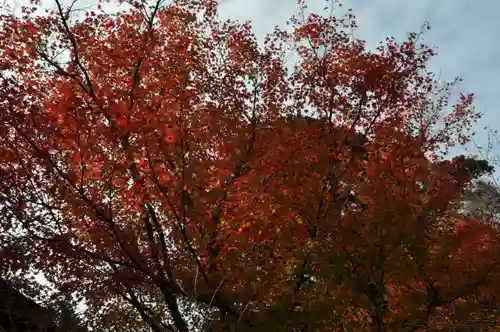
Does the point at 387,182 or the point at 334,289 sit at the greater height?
the point at 387,182

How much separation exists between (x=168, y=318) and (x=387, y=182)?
25.7 feet

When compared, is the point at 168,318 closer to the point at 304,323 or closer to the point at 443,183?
the point at 304,323

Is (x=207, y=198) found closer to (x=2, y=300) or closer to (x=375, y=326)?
(x=375, y=326)

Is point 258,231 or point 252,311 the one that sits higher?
point 258,231

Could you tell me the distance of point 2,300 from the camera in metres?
10.3

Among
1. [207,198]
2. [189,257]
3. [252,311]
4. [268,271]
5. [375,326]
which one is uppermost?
[207,198]

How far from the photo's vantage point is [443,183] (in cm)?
578

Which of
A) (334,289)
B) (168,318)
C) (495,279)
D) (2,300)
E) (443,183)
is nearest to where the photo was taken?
(495,279)

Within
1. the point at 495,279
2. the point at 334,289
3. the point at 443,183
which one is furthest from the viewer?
the point at 334,289

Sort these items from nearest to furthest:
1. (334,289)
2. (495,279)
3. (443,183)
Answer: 1. (495,279)
2. (443,183)
3. (334,289)

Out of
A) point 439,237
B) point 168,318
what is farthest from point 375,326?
point 168,318

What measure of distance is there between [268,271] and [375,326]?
67.4 inches

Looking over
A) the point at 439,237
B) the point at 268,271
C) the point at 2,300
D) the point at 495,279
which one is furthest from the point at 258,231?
the point at 2,300

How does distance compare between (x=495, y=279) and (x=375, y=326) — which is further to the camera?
(x=375, y=326)
